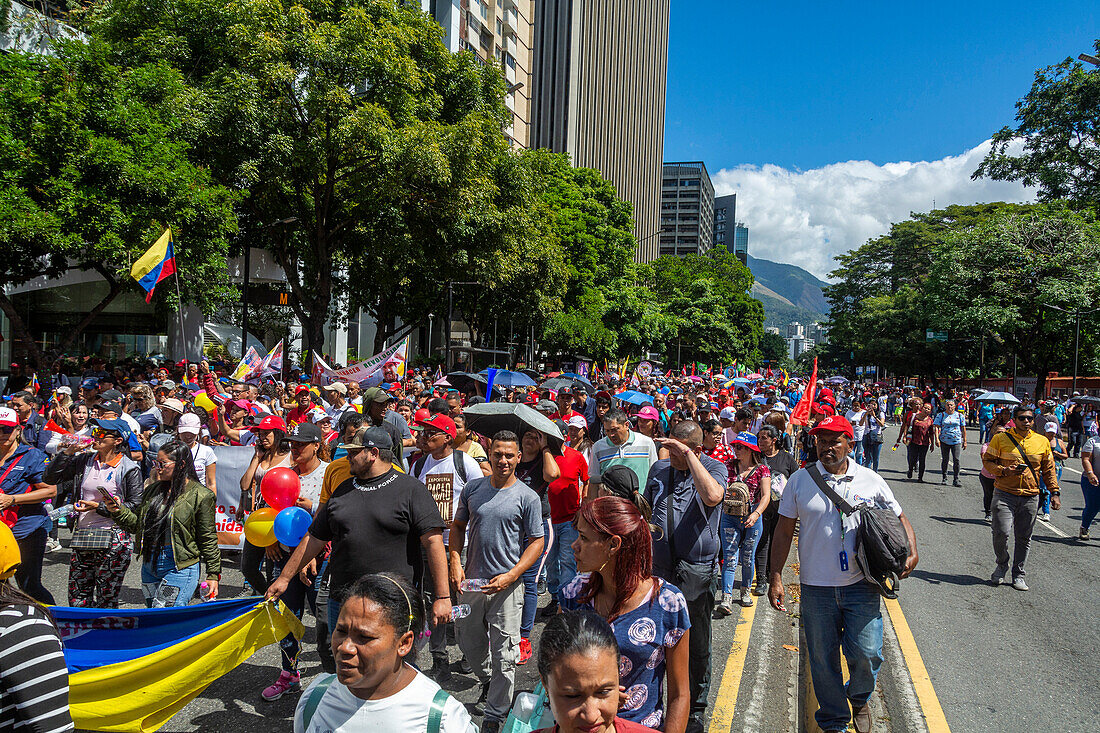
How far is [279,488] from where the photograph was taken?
4789 millimetres

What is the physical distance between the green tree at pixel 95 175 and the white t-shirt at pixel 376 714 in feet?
48.9

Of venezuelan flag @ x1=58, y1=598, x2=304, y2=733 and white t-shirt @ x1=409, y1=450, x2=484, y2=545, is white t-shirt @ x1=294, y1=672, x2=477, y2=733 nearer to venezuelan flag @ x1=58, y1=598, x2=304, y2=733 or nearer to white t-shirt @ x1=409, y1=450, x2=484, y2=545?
venezuelan flag @ x1=58, y1=598, x2=304, y2=733

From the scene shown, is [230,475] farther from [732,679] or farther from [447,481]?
[732,679]

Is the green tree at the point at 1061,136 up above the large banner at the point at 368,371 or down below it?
above

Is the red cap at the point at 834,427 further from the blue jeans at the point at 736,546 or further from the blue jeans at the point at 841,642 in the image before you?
the blue jeans at the point at 736,546

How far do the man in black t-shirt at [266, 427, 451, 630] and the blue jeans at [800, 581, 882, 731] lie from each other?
2.12 meters

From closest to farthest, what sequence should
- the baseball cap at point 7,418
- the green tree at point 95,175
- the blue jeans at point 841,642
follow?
1. the blue jeans at point 841,642
2. the baseball cap at point 7,418
3. the green tree at point 95,175

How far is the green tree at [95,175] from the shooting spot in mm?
14164

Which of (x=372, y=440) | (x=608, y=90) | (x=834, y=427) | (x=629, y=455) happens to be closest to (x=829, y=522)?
(x=834, y=427)

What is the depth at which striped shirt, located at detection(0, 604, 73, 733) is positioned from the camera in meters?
2.07

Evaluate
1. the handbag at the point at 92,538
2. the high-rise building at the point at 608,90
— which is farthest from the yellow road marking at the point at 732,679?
the high-rise building at the point at 608,90

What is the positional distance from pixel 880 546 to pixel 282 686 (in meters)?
3.72

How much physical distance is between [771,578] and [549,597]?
2.97 meters


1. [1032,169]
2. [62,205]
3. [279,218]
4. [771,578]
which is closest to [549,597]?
[771,578]
